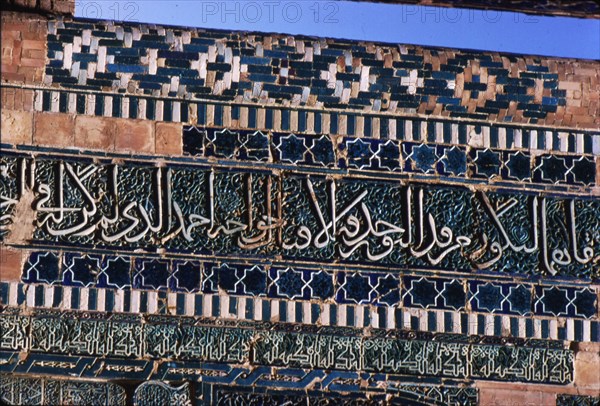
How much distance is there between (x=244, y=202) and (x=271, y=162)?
0.95 ft

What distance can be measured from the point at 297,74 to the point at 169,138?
0.86 meters

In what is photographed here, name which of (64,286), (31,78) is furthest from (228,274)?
(31,78)

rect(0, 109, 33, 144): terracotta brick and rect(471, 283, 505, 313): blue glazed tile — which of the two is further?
rect(471, 283, 505, 313): blue glazed tile

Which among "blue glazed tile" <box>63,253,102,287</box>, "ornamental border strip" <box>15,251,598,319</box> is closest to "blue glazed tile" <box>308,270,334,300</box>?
"ornamental border strip" <box>15,251,598,319</box>

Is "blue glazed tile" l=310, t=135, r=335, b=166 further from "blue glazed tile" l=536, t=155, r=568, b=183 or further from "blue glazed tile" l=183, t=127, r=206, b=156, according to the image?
"blue glazed tile" l=536, t=155, r=568, b=183

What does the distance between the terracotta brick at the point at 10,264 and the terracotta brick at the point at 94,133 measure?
72 centimetres

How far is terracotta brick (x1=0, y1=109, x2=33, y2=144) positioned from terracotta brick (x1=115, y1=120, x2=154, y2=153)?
512mm

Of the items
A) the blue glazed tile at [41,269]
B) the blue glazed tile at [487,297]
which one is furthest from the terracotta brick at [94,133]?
the blue glazed tile at [487,297]

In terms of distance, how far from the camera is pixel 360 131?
7879 mm

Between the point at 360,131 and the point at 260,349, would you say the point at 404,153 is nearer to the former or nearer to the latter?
the point at 360,131

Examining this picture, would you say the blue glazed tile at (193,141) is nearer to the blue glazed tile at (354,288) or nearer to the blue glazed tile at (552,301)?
the blue glazed tile at (354,288)

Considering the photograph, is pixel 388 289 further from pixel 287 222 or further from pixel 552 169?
pixel 552 169

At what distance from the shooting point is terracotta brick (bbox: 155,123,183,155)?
771 cm

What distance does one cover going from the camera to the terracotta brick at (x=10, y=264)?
7488 mm
